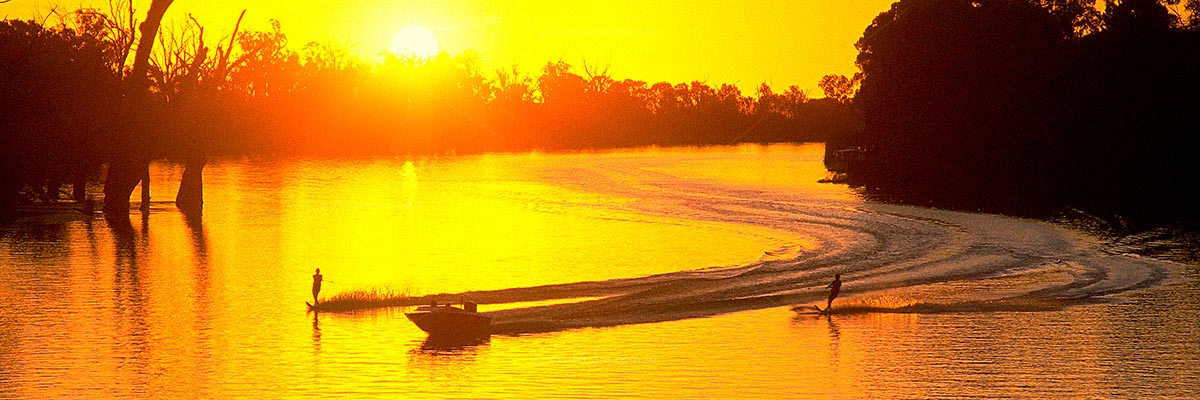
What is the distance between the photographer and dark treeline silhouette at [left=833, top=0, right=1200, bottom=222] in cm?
8631

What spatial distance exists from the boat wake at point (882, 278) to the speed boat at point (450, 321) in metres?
1.04

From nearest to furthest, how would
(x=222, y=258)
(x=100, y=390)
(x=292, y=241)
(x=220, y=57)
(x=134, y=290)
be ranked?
(x=100, y=390)
(x=134, y=290)
(x=222, y=258)
(x=292, y=241)
(x=220, y=57)

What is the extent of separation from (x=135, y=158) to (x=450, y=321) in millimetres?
46030

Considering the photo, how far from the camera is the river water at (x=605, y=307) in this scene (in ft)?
115

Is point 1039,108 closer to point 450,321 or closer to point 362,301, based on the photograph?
point 362,301

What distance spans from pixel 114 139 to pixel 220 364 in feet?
151

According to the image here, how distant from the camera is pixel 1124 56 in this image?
88000 mm

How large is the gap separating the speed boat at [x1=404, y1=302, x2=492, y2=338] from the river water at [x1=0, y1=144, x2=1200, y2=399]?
1.81ft

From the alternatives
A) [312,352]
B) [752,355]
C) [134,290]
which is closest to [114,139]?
[134,290]

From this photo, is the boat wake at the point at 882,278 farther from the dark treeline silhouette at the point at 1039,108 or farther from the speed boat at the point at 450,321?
the dark treeline silhouette at the point at 1039,108

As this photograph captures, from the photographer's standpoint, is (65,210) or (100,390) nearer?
(100,390)

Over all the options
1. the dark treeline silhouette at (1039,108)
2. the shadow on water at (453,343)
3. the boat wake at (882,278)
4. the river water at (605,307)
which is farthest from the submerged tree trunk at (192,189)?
the shadow on water at (453,343)

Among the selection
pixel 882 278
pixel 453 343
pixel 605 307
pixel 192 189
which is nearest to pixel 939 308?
pixel 882 278

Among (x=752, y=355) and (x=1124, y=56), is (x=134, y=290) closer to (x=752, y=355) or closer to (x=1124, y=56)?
(x=752, y=355)
